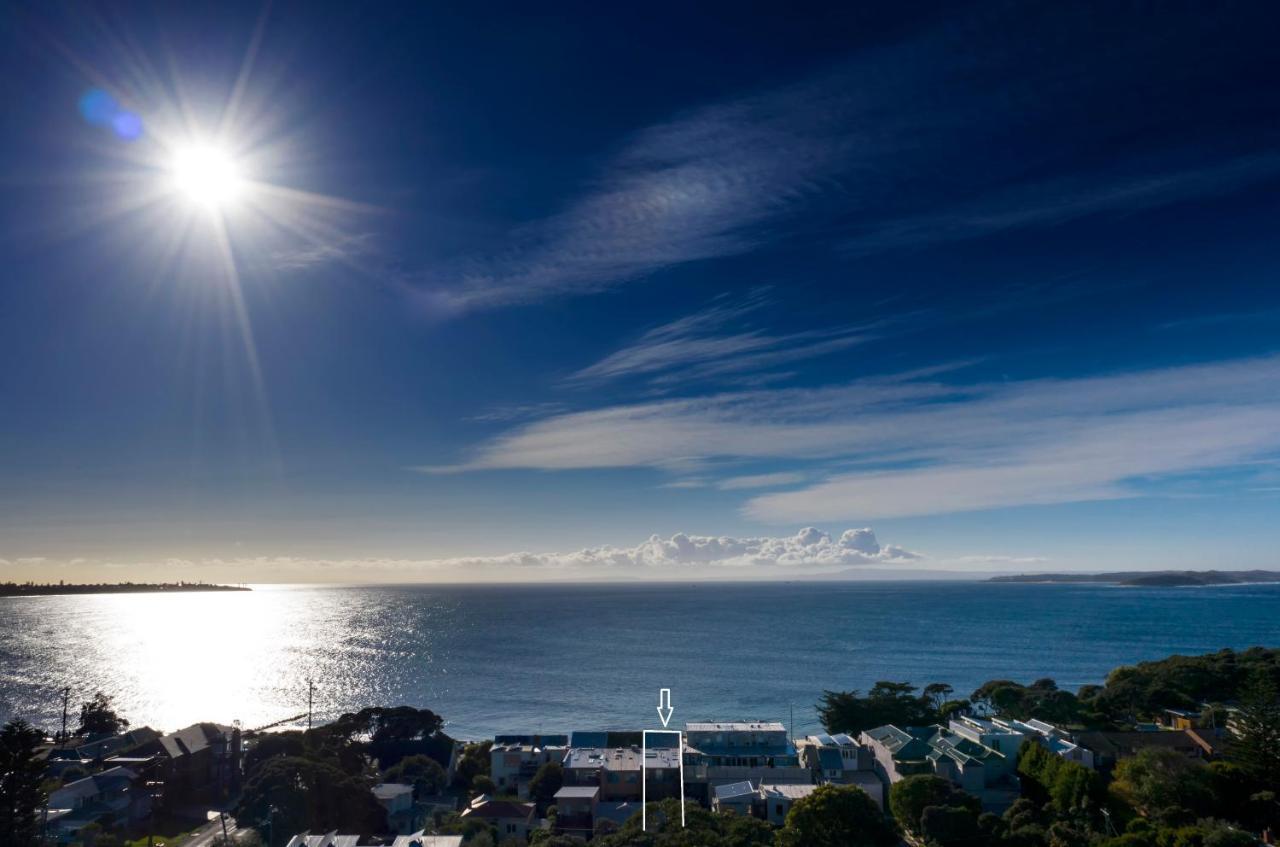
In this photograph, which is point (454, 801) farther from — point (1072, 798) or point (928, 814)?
point (1072, 798)

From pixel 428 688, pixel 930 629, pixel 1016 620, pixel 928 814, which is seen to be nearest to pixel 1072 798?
pixel 928 814

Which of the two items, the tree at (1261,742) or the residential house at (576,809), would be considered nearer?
the tree at (1261,742)

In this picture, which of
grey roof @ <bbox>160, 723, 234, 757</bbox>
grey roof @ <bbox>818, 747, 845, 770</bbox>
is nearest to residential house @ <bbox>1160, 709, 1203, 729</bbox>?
grey roof @ <bbox>818, 747, 845, 770</bbox>

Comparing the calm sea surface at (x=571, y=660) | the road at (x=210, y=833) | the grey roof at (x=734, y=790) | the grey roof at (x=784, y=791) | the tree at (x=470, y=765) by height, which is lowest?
the calm sea surface at (x=571, y=660)

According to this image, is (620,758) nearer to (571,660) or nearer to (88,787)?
(88,787)

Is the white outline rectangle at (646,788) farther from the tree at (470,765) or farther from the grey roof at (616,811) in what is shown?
the tree at (470,765)

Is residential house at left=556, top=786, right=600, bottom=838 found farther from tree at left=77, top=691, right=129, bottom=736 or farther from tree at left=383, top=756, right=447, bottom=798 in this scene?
tree at left=77, top=691, right=129, bottom=736

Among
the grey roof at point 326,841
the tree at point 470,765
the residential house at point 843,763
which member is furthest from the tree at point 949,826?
the tree at point 470,765
